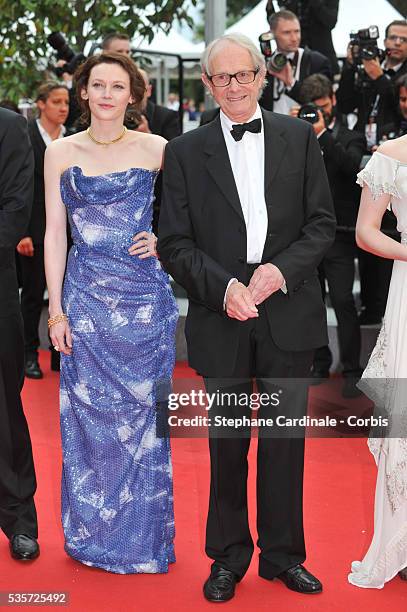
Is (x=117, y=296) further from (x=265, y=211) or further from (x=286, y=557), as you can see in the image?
(x=286, y=557)

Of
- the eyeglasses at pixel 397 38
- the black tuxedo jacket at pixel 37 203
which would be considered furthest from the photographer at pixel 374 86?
the black tuxedo jacket at pixel 37 203

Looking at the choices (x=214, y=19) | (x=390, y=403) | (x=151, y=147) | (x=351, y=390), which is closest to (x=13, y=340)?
(x=151, y=147)

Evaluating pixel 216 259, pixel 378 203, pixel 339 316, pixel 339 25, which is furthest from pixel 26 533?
pixel 339 25

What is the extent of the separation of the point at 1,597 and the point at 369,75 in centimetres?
409

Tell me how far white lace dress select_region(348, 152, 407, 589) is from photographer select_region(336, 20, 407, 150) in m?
2.65

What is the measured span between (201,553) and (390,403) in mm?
944

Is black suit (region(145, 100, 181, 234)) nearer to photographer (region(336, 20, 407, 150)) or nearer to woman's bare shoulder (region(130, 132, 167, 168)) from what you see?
photographer (region(336, 20, 407, 150))

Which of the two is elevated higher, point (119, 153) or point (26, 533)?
point (119, 153)

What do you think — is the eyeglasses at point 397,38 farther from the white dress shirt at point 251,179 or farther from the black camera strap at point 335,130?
the white dress shirt at point 251,179

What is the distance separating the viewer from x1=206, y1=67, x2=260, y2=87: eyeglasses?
128 inches

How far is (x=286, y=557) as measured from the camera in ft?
11.7

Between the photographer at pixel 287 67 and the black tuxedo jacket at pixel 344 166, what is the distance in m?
0.45

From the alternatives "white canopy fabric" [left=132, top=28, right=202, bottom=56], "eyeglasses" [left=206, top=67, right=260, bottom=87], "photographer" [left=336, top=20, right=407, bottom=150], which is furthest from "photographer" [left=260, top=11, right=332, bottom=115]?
"white canopy fabric" [left=132, top=28, right=202, bottom=56]

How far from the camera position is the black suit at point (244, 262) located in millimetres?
3328
